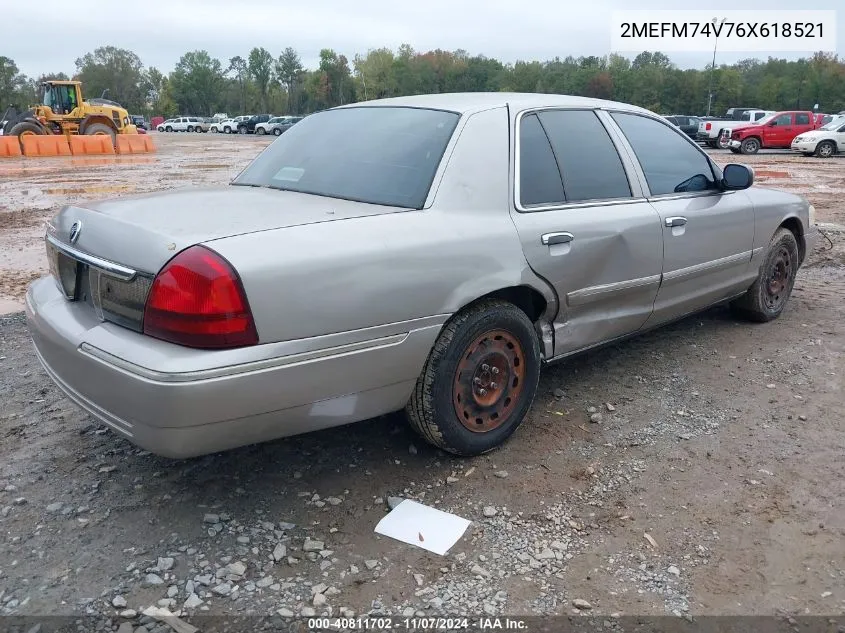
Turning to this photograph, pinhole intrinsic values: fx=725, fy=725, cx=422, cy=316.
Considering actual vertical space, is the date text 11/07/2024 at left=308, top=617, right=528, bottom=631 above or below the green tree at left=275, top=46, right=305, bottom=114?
below

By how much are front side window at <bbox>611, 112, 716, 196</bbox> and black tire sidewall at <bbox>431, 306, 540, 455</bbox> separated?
1.30m

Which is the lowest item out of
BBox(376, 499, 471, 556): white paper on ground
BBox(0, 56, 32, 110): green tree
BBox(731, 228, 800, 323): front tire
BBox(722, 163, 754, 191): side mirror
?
BBox(376, 499, 471, 556): white paper on ground

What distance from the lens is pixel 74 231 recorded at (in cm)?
282

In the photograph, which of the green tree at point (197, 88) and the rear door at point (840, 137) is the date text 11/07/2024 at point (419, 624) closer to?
the rear door at point (840, 137)

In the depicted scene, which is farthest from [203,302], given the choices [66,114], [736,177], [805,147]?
[66,114]

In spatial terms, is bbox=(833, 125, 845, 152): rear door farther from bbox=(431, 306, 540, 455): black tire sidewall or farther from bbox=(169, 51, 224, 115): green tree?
bbox=(169, 51, 224, 115): green tree

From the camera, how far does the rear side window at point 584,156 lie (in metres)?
3.55

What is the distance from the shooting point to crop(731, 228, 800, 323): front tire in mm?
5020

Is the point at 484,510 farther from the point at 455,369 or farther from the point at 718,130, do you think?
the point at 718,130

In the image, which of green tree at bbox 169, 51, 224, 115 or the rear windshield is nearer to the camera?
the rear windshield

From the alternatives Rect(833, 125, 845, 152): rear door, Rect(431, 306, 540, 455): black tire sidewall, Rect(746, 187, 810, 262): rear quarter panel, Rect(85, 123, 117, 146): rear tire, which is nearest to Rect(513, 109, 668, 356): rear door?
Rect(431, 306, 540, 455): black tire sidewall

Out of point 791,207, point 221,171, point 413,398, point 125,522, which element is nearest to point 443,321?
point 413,398

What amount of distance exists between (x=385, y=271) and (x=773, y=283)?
367 cm

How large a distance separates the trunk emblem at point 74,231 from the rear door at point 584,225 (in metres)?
1.77
